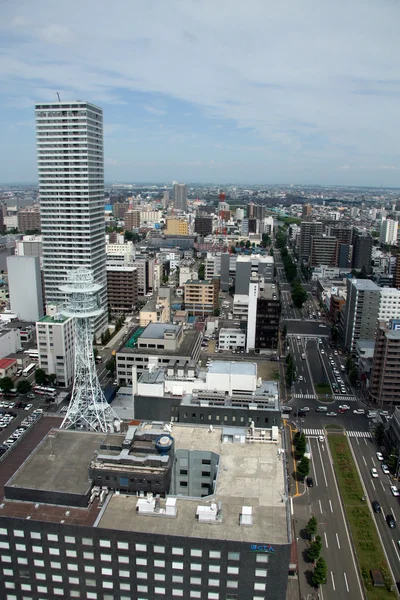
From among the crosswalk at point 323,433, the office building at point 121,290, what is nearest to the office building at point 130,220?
the office building at point 121,290

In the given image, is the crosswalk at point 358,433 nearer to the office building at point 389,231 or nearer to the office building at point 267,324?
the office building at point 267,324


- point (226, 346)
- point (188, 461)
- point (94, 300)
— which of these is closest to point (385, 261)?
point (226, 346)

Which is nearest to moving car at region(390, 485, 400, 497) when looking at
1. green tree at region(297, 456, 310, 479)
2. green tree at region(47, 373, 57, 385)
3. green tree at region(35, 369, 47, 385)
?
green tree at region(297, 456, 310, 479)

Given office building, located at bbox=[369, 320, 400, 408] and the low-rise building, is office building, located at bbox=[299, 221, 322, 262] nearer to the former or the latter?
the low-rise building

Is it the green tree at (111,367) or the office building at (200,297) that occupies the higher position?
the office building at (200,297)

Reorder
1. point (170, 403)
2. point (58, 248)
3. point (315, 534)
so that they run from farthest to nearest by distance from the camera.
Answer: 1. point (58, 248)
2. point (170, 403)
3. point (315, 534)

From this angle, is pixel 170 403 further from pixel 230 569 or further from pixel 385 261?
pixel 385 261
